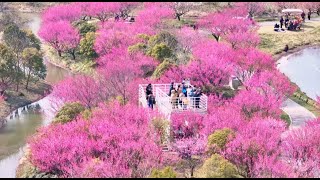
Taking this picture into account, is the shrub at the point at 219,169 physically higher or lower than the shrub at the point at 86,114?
lower

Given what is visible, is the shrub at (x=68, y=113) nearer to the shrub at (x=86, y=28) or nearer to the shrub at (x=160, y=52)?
the shrub at (x=160, y=52)

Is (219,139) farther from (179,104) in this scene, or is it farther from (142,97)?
(142,97)

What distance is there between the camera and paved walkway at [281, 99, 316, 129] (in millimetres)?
34625

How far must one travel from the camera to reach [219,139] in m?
25.8

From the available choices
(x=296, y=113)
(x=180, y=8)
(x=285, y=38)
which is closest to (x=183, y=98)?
(x=296, y=113)

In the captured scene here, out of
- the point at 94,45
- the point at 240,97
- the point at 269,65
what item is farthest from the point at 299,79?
the point at 94,45

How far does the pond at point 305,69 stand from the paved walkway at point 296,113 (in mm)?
3567

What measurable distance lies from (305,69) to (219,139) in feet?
86.0

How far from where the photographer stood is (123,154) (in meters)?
24.6

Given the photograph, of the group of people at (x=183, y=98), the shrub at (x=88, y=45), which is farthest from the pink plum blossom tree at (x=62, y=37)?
the group of people at (x=183, y=98)

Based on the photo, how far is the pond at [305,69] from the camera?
43.9 meters

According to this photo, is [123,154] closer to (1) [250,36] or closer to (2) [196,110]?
(2) [196,110]

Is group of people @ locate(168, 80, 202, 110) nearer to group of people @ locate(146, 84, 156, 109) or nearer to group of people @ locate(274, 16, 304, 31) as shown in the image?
group of people @ locate(146, 84, 156, 109)

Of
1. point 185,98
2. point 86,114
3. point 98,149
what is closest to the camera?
point 98,149
